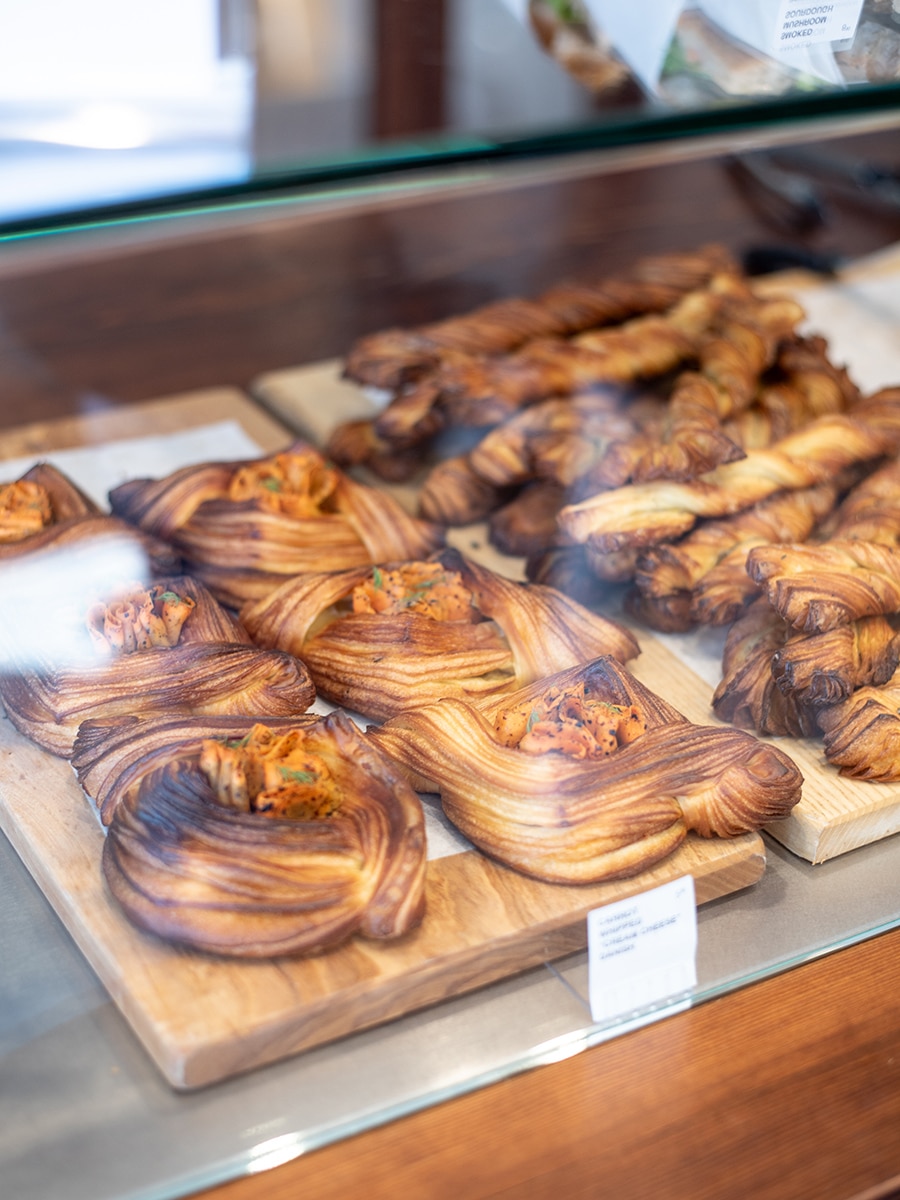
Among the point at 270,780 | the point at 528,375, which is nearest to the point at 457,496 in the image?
the point at 528,375

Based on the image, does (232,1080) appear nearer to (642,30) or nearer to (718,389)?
(718,389)

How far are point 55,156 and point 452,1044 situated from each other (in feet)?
3.18

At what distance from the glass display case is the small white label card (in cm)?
1

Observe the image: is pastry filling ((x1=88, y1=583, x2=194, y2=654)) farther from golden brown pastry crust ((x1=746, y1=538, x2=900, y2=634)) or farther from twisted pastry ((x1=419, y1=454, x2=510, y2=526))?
golden brown pastry crust ((x1=746, y1=538, x2=900, y2=634))

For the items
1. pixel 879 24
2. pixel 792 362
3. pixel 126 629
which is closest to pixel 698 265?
pixel 792 362

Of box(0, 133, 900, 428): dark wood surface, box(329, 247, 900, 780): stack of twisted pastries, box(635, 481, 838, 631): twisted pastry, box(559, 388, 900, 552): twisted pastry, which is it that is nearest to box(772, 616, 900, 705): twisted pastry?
box(329, 247, 900, 780): stack of twisted pastries

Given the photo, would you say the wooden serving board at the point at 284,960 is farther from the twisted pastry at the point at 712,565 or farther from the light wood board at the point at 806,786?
the twisted pastry at the point at 712,565

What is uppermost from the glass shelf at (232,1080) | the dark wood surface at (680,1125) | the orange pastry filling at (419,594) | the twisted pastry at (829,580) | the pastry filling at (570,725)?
the twisted pastry at (829,580)

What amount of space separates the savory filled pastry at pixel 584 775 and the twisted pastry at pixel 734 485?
27 centimetres

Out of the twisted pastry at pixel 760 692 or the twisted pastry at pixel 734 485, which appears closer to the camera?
the twisted pastry at pixel 760 692

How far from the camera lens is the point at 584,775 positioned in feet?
4.02

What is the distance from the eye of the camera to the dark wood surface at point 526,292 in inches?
41.1

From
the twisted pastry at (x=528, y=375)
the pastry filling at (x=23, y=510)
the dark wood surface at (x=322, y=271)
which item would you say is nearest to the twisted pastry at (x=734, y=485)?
the twisted pastry at (x=528, y=375)

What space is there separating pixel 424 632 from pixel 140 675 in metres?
0.29
